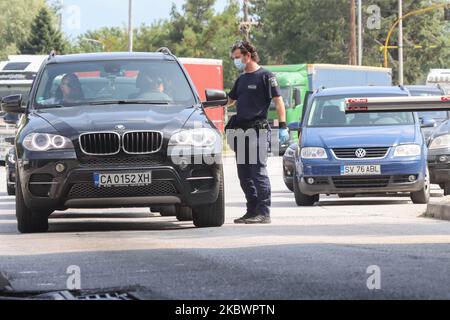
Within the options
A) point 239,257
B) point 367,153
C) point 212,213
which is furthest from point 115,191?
point 367,153

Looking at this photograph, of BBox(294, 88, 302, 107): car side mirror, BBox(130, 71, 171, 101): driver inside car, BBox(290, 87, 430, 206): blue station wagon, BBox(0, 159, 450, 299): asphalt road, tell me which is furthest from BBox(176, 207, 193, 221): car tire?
BBox(294, 88, 302, 107): car side mirror

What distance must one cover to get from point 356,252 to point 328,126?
385 inches

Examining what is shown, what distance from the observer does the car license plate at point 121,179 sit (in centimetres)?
1332

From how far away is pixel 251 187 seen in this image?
15336 millimetres

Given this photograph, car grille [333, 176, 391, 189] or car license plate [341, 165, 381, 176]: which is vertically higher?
car license plate [341, 165, 381, 176]

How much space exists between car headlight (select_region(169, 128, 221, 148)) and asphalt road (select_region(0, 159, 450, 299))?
0.83 meters

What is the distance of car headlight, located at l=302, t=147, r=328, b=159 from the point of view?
1916 cm

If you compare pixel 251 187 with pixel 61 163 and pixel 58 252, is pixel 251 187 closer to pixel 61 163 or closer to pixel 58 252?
pixel 61 163

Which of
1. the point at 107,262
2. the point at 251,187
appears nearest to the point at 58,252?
the point at 107,262

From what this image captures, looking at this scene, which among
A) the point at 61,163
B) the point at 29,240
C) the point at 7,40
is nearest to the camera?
the point at 29,240

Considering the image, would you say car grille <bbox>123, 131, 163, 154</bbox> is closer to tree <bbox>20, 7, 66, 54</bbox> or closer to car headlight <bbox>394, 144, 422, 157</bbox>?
car headlight <bbox>394, 144, 422, 157</bbox>

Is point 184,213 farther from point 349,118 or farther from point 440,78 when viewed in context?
point 440,78

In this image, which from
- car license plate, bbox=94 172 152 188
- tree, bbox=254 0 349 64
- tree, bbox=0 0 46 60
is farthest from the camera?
tree, bbox=0 0 46 60

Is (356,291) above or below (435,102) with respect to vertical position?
below
